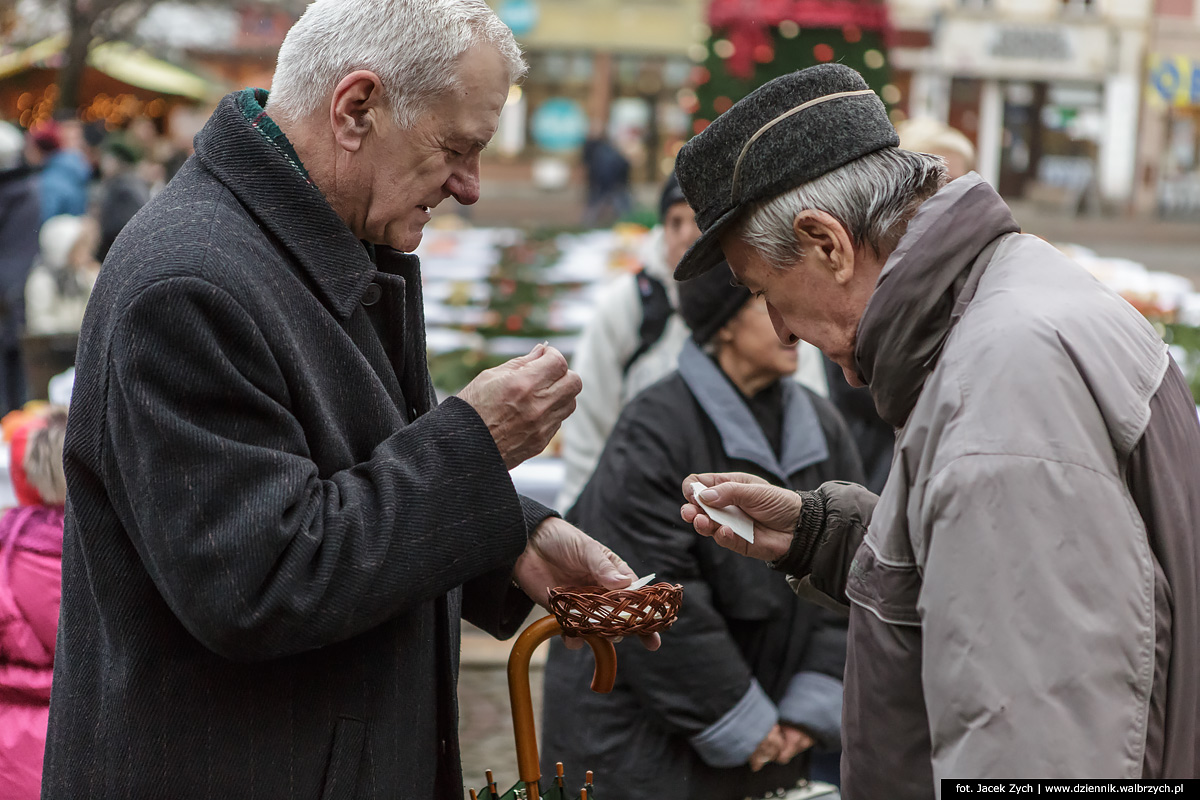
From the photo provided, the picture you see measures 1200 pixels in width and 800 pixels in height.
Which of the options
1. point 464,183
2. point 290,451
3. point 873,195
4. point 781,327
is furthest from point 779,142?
point 290,451

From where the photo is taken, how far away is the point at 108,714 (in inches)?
61.5

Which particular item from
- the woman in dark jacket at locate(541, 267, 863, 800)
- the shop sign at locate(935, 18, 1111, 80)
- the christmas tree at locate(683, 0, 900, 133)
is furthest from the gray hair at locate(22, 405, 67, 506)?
the shop sign at locate(935, 18, 1111, 80)

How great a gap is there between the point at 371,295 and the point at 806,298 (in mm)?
638

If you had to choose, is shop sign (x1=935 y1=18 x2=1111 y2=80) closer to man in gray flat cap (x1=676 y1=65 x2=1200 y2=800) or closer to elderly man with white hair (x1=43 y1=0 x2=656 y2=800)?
man in gray flat cap (x1=676 y1=65 x2=1200 y2=800)

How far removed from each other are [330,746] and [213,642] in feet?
0.87

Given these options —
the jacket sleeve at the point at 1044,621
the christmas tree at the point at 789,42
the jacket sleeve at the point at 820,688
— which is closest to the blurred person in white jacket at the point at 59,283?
the christmas tree at the point at 789,42

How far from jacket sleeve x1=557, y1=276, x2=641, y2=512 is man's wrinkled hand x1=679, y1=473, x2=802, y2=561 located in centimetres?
169

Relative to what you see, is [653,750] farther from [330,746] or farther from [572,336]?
[572,336]

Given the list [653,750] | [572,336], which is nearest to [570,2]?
[572,336]

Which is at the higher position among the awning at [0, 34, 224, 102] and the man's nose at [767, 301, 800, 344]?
the man's nose at [767, 301, 800, 344]

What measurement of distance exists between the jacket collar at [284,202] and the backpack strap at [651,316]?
6.89 feet

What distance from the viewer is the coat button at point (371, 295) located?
5.70ft

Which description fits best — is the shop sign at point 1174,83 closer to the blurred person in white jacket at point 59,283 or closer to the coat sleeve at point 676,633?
the blurred person in white jacket at point 59,283

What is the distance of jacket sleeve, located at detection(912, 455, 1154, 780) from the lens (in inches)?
51.1
